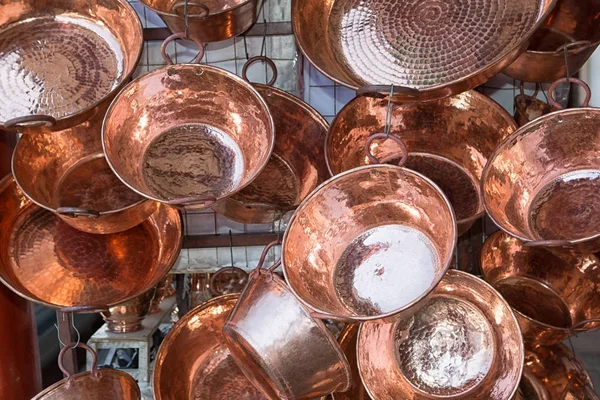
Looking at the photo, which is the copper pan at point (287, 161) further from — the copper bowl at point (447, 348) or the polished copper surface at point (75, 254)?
the copper bowl at point (447, 348)

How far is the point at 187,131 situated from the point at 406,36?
527 millimetres

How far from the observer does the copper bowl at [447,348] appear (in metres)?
1.34

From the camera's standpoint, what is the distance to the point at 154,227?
162cm

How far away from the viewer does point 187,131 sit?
1.43 meters

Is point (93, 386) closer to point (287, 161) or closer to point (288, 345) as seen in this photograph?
point (288, 345)

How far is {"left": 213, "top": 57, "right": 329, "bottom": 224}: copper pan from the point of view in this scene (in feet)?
4.79

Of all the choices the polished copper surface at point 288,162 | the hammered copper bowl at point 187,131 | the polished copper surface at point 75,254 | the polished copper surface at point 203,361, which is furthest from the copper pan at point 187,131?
the polished copper surface at point 203,361

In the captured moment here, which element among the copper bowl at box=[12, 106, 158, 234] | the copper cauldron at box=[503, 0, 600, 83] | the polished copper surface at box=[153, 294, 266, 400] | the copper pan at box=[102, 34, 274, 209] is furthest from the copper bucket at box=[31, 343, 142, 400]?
the copper cauldron at box=[503, 0, 600, 83]

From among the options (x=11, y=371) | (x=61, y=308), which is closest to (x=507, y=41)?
(x=61, y=308)

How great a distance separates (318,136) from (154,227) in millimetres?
485

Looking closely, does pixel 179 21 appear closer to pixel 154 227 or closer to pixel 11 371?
pixel 154 227

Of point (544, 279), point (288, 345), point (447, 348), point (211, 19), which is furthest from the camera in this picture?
point (544, 279)

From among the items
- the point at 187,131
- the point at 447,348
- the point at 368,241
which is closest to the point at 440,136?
the point at 368,241

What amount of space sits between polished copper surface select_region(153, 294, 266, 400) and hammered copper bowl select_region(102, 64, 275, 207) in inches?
13.4
